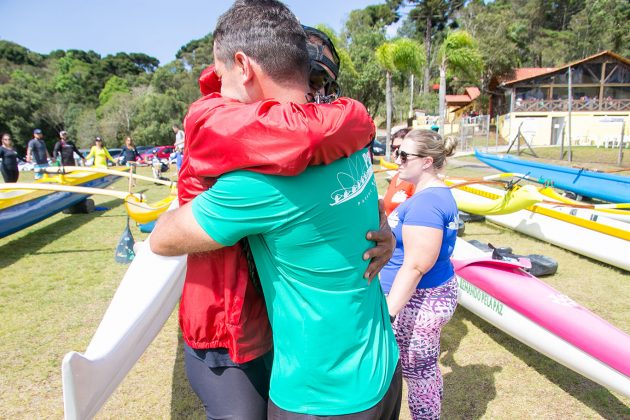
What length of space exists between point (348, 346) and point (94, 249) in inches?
262

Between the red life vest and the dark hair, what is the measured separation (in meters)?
0.13

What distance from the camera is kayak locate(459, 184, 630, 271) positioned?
206 inches

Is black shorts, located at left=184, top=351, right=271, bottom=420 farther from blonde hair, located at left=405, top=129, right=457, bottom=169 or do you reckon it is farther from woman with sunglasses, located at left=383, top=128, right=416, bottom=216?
woman with sunglasses, located at left=383, top=128, right=416, bottom=216

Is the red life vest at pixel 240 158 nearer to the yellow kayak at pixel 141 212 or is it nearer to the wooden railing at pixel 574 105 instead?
the yellow kayak at pixel 141 212

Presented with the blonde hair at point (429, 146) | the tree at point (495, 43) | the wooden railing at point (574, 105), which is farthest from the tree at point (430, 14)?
the blonde hair at point (429, 146)

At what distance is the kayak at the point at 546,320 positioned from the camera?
2.47 m

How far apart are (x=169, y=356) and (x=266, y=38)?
3.19 metres

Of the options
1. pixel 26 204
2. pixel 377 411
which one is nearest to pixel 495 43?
pixel 26 204

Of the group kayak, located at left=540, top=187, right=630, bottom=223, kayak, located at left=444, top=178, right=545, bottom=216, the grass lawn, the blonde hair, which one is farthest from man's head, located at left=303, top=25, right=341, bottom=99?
kayak, located at left=540, top=187, right=630, bottom=223

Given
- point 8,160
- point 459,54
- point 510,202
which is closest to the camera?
point 510,202

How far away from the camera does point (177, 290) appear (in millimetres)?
2281

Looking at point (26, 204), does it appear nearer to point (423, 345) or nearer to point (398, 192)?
point (398, 192)

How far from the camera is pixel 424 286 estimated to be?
2.06 m

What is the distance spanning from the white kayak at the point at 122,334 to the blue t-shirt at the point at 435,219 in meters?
1.32
